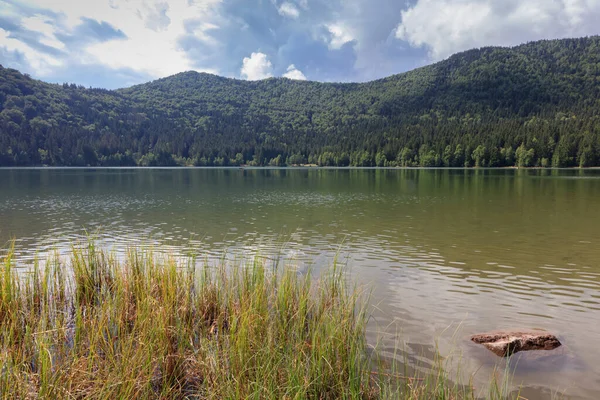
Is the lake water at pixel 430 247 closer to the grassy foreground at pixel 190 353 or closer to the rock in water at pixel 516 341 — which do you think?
the rock in water at pixel 516 341

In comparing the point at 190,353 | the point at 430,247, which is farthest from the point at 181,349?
the point at 430,247

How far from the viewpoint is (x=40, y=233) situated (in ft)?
69.1

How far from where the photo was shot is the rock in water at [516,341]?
744 centimetres

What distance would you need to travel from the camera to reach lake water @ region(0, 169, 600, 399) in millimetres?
8133

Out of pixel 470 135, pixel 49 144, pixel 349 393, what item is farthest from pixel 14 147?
pixel 349 393

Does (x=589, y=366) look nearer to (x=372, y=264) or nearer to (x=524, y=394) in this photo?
(x=524, y=394)

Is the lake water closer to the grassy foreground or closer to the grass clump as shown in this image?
the grassy foreground

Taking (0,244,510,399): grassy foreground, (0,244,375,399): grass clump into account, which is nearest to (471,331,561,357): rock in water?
(0,244,510,399): grassy foreground

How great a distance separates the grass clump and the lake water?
2.10 meters

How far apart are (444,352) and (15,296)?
27.9ft

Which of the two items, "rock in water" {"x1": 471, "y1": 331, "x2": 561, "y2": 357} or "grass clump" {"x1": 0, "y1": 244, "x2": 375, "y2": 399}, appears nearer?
"grass clump" {"x1": 0, "y1": 244, "x2": 375, "y2": 399}

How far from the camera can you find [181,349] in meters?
6.18

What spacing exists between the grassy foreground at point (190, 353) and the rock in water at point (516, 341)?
170 centimetres

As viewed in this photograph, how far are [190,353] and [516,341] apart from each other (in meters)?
6.22
